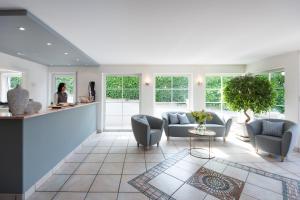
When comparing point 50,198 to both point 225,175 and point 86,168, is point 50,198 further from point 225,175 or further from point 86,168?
point 225,175

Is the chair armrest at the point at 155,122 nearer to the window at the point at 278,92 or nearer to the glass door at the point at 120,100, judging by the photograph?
the glass door at the point at 120,100

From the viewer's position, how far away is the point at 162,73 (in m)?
6.19

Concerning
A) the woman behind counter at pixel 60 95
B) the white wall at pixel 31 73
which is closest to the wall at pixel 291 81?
the woman behind counter at pixel 60 95

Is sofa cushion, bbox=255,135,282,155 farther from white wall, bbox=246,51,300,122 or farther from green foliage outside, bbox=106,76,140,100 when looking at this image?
green foliage outside, bbox=106,76,140,100

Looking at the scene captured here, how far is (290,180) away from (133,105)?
4733 millimetres

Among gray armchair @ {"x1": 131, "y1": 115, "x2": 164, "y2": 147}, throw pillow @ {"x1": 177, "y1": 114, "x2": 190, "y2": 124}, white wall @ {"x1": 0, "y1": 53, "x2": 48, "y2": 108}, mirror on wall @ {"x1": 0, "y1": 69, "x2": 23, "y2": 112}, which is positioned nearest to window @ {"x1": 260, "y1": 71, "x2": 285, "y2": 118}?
throw pillow @ {"x1": 177, "y1": 114, "x2": 190, "y2": 124}

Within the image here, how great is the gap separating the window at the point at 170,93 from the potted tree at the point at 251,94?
5.38 feet

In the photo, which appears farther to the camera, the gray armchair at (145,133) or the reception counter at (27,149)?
the gray armchair at (145,133)

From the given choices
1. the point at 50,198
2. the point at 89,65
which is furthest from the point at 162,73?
the point at 50,198

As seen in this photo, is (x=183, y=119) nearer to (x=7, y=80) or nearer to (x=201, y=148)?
(x=201, y=148)

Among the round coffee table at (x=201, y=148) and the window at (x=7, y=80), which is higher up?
the window at (x=7, y=80)

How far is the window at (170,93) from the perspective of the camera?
6.32 m

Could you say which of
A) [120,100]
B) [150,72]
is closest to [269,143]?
[150,72]

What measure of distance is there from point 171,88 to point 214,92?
1618 mm
